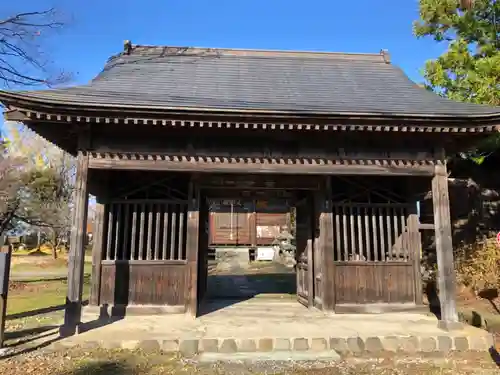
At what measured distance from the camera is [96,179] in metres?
8.12

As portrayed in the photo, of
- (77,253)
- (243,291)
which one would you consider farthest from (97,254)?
(243,291)

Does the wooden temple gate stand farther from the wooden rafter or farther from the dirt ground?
the dirt ground

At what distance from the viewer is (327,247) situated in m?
8.40

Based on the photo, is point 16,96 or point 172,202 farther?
point 172,202

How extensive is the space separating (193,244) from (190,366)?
3.01 metres

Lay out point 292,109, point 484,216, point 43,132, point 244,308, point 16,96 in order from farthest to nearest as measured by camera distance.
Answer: point 484,216 → point 244,308 → point 43,132 → point 292,109 → point 16,96

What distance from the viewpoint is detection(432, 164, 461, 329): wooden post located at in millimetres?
7043

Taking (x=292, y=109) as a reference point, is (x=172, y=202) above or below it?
below

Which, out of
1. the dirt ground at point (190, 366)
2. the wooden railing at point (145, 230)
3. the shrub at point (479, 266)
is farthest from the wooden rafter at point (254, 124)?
the shrub at point (479, 266)

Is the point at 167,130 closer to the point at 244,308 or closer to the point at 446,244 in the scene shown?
the point at 244,308

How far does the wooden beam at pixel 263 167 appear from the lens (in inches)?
283

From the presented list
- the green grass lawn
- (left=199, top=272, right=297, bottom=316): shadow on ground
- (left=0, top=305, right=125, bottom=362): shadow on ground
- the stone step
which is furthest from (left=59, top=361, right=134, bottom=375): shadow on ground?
the green grass lawn

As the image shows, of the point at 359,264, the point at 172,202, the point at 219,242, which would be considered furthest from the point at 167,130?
the point at 219,242

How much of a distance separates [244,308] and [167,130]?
4598 millimetres
